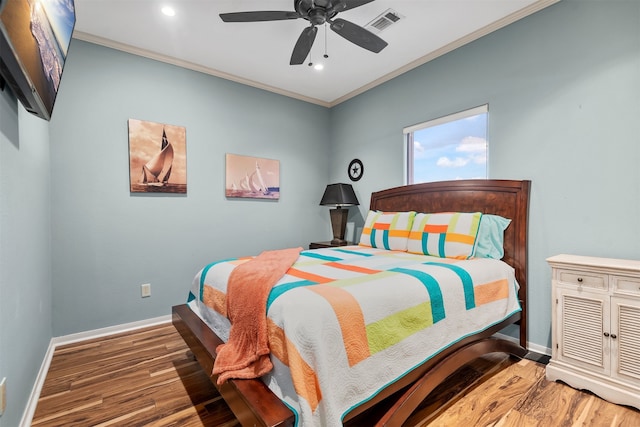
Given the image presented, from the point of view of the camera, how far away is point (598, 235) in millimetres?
2088

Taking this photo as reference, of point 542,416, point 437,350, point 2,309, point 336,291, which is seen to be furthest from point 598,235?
point 2,309

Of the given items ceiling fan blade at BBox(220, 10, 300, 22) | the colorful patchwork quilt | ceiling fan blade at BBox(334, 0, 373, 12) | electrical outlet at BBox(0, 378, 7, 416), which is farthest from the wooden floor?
ceiling fan blade at BBox(334, 0, 373, 12)

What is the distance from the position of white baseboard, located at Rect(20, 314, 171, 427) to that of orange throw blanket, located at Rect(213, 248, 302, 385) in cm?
112

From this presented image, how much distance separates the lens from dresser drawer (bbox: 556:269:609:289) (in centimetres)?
181

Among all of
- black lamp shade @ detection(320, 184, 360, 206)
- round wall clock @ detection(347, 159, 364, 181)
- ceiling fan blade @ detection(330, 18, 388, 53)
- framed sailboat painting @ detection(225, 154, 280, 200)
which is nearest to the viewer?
ceiling fan blade @ detection(330, 18, 388, 53)

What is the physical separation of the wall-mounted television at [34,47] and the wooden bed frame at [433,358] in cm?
152

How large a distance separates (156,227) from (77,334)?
1.15 metres

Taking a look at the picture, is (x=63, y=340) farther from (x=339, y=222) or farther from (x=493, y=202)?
(x=493, y=202)

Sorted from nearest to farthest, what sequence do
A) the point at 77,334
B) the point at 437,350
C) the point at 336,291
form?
the point at 336,291, the point at 437,350, the point at 77,334

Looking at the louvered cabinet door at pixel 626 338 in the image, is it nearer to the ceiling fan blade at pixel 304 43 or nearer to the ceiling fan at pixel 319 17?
the ceiling fan at pixel 319 17

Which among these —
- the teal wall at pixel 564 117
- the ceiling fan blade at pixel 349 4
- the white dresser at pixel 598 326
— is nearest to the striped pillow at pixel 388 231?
the teal wall at pixel 564 117

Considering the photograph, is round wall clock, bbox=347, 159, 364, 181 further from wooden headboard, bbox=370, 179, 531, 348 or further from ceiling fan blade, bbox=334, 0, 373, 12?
ceiling fan blade, bbox=334, 0, 373, 12

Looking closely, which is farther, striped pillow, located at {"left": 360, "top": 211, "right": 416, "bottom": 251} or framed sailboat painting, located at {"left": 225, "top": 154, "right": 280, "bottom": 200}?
framed sailboat painting, located at {"left": 225, "top": 154, "right": 280, "bottom": 200}

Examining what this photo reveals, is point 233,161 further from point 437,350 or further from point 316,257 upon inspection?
point 437,350
